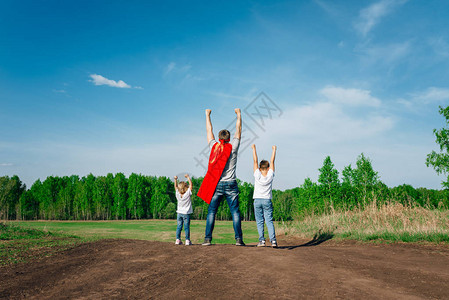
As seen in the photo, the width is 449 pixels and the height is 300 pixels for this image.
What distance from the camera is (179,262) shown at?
5562 millimetres

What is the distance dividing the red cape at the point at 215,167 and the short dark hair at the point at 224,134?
0.11 meters

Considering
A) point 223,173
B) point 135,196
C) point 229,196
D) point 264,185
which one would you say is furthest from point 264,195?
point 135,196

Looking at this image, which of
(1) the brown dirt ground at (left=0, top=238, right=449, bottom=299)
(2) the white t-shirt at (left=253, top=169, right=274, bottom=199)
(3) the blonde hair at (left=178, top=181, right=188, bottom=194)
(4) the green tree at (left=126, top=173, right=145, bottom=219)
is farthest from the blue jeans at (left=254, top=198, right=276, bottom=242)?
(4) the green tree at (left=126, top=173, right=145, bottom=219)

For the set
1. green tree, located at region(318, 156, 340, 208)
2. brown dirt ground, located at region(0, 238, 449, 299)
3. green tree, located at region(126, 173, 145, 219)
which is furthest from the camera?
green tree, located at region(126, 173, 145, 219)

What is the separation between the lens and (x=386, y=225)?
468 inches

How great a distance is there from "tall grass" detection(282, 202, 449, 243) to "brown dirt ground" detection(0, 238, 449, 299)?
333cm

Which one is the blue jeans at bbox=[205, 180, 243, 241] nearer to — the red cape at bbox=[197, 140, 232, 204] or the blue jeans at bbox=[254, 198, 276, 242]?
the red cape at bbox=[197, 140, 232, 204]

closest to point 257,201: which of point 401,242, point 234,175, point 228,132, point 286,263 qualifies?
point 234,175

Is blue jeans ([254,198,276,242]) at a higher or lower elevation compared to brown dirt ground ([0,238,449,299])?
higher

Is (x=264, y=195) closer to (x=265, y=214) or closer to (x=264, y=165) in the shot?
(x=265, y=214)

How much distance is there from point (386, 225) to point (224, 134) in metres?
8.72

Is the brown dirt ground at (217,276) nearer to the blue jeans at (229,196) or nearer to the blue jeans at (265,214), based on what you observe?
the blue jeans at (229,196)

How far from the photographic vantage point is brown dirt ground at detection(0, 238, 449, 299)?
4.12 metres

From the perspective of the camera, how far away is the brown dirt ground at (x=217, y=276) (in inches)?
A: 162
